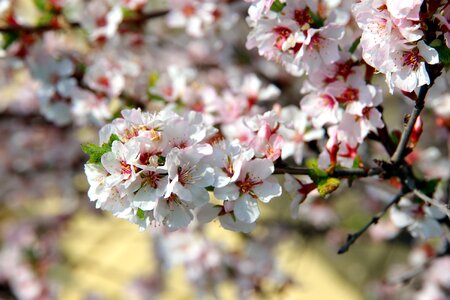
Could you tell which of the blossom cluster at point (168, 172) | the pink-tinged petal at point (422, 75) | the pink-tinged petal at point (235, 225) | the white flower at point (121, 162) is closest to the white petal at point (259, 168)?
the blossom cluster at point (168, 172)

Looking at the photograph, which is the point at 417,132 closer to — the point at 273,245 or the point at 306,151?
the point at 306,151

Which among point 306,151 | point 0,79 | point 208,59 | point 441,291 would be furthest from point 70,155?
point 441,291

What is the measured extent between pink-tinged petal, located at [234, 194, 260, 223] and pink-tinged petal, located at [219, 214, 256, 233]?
0.10ft

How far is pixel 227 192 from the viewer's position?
1123 mm

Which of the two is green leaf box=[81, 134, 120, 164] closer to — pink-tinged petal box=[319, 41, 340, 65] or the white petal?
the white petal

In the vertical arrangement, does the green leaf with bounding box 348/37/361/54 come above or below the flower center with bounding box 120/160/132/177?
above

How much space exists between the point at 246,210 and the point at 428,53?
0.47m

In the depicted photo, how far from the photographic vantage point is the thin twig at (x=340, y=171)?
47.1 inches

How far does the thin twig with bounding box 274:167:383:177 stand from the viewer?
3.92ft

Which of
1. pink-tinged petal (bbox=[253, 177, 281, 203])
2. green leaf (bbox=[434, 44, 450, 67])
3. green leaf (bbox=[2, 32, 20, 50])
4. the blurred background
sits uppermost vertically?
green leaf (bbox=[434, 44, 450, 67])

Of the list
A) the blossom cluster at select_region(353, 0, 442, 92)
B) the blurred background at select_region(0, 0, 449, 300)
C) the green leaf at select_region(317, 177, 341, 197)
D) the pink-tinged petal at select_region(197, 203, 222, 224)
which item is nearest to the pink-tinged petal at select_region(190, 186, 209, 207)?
the pink-tinged petal at select_region(197, 203, 222, 224)

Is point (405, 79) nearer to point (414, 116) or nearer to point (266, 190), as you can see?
point (414, 116)

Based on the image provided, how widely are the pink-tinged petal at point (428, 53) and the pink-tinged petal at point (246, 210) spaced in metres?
0.44

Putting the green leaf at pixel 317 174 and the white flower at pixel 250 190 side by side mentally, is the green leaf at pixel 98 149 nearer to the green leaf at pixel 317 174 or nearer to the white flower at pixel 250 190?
the white flower at pixel 250 190
